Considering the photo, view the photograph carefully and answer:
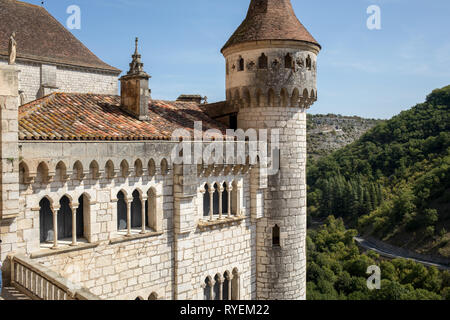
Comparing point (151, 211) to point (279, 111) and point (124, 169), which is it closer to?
point (124, 169)

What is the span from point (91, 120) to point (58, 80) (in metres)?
14.6

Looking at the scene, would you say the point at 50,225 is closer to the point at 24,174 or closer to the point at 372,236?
the point at 24,174

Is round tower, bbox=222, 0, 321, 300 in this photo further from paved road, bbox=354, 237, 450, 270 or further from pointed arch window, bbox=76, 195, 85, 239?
paved road, bbox=354, 237, 450, 270

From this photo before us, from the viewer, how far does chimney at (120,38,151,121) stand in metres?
15.3

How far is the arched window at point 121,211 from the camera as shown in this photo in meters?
13.3

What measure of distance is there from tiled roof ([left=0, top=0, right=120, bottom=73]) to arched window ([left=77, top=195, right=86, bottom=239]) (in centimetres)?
1497

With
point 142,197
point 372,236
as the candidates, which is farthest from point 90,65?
point 372,236

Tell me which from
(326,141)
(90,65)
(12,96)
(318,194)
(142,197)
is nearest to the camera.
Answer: (12,96)

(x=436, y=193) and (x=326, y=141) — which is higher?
(x=326, y=141)

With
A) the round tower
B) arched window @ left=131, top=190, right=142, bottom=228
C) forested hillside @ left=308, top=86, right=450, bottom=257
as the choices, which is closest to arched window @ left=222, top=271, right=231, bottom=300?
the round tower

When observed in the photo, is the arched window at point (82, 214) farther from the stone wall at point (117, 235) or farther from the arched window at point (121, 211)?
the arched window at point (121, 211)

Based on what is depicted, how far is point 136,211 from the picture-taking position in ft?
45.5

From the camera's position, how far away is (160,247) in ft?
46.0

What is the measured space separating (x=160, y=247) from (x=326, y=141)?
143 meters
